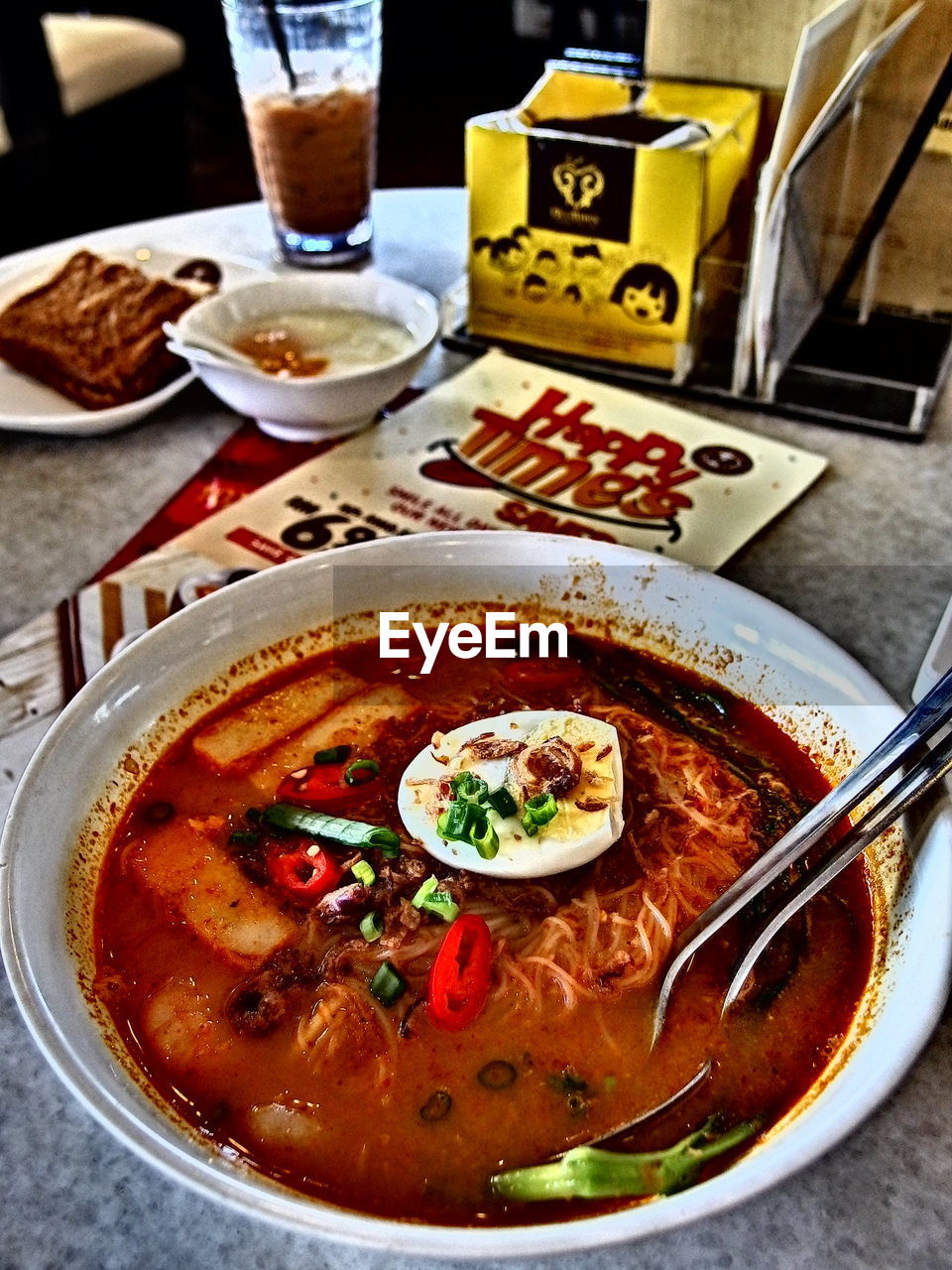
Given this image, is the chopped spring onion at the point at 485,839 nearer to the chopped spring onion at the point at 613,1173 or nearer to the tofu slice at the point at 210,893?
the tofu slice at the point at 210,893

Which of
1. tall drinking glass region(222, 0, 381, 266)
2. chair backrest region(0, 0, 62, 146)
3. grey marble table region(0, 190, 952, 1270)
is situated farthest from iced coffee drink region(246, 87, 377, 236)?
chair backrest region(0, 0, 62, 146)

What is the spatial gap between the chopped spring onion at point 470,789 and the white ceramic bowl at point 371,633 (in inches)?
16.1

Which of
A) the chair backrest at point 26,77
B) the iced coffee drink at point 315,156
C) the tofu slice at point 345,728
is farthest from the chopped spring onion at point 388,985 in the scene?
the chair backrest at point 26,77

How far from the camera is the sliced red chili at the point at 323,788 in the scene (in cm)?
144

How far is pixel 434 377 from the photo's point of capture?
2.39m

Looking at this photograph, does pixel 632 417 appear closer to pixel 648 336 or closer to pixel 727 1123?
pixel 648 336

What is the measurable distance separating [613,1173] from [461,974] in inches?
10.9

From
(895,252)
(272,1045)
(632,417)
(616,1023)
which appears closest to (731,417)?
(632,417)

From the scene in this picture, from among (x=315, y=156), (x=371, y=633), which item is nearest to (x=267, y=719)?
(x=371, y=633)

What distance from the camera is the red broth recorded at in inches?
42.6

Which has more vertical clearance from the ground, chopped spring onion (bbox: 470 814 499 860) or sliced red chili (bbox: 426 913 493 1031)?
chopped spring onion (bbox: 470 814 499 860)

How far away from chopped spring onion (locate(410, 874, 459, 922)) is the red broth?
0.02 meters

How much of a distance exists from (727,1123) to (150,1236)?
1.82ft

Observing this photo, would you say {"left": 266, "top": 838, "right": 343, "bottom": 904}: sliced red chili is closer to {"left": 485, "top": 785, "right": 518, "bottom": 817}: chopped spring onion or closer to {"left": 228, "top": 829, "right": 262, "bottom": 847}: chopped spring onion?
{"left": 228, "top": 829, "right": 262, "bottom": 847}: chopped spring onion
